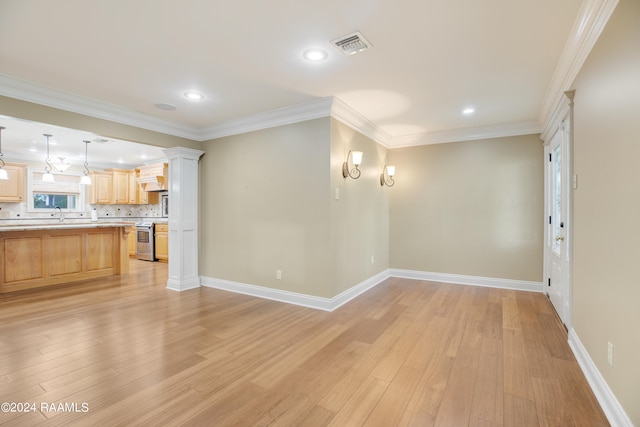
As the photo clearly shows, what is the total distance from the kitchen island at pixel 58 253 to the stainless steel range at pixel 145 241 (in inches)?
69.8

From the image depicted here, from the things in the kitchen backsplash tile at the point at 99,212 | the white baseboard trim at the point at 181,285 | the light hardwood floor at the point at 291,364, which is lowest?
the light hardwood floor at the point at 291,364

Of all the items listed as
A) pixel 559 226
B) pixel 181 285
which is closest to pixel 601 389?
pixel 559 226

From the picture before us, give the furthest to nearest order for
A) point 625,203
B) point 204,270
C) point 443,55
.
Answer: point 204,270, point 443,55, point 625,203

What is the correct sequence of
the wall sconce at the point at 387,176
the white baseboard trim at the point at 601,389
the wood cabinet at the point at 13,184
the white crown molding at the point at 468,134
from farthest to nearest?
the wood cabinet at the point at 13,184 < the wall sconce at the point at 387,176 < the white crown molding at the point at 468,134 < the white baseboard trim at the point at 601,389

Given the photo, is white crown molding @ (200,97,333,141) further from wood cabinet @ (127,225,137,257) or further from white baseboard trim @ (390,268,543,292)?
wood cabinet @ (127,225,137,257)

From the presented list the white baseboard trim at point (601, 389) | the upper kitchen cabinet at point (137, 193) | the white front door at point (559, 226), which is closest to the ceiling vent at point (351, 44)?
the white front door at point (559, 226)

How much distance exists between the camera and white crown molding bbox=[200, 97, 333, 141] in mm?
3684

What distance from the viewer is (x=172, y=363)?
243cm

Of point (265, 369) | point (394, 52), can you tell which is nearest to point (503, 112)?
point (394, 52)

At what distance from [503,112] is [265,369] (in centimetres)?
422

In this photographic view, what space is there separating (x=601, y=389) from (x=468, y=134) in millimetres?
3878

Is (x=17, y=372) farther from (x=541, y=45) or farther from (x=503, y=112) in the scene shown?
(x=503, y=112)

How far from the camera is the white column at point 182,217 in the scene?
15.5 feet

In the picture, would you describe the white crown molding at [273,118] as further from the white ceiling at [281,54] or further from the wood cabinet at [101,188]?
the wood cabinet at [101,188]
